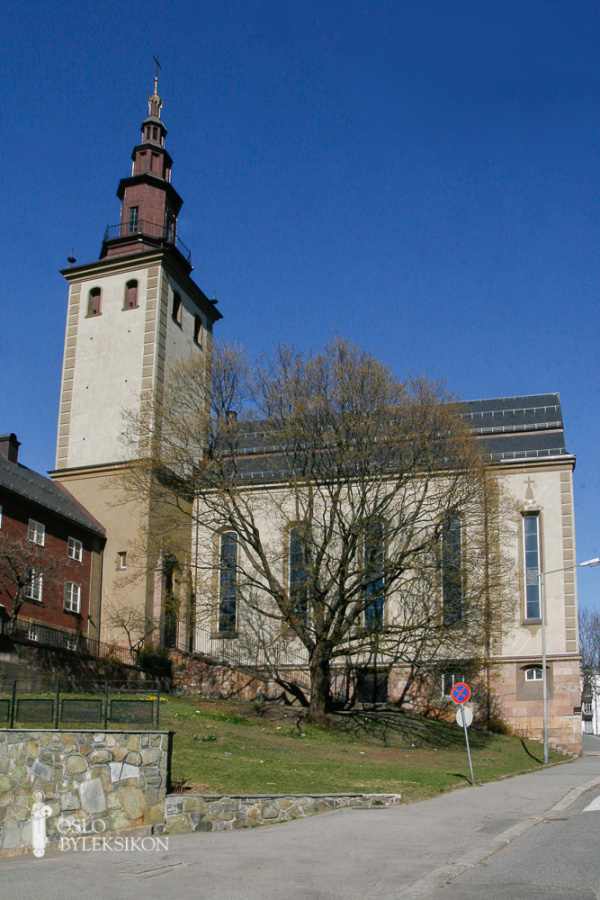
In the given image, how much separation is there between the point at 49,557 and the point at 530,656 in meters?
17.3

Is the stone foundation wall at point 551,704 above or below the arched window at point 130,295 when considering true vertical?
below

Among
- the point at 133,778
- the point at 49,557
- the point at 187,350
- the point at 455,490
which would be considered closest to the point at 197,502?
the point at 49,557

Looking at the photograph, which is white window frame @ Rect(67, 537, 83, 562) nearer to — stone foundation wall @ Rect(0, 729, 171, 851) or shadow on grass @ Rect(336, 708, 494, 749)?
shadow on grass @ Rect(336, 708, 494, 749)

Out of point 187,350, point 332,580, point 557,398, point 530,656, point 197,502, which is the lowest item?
point 530,656

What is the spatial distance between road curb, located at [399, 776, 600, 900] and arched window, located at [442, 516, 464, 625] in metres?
11.3

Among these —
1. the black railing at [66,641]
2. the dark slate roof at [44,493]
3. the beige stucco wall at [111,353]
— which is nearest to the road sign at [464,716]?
the black railing at [66,641]

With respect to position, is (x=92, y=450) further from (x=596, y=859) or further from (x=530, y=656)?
(x=596, y=859)

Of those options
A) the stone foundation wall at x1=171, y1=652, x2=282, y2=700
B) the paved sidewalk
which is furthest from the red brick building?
the paved sidewalk

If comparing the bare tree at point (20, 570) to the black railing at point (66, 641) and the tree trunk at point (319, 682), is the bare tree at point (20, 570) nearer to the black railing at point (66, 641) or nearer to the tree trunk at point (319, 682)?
the black railing at point (66, 641)

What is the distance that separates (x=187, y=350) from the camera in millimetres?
39281

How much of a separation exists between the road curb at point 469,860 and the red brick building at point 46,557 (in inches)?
704

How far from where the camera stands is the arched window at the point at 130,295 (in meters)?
38.0

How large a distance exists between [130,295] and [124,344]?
2.39 metres

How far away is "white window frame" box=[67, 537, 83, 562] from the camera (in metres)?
32.4
